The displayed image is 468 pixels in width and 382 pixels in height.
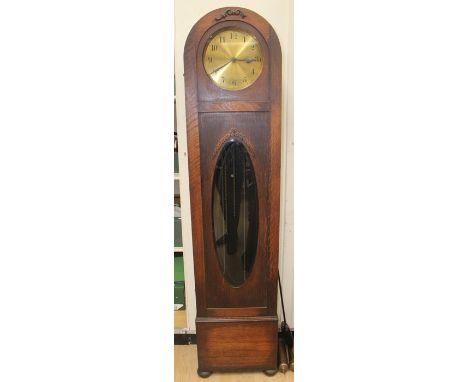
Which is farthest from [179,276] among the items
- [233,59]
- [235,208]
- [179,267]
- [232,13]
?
[232,13]

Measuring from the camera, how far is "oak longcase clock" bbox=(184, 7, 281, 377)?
43.1 inches

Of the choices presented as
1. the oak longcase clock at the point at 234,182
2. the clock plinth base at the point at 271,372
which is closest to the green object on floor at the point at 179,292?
the oak longcase clock at the point at 234,182

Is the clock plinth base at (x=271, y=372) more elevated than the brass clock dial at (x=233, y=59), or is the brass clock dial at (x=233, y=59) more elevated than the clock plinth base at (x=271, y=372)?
the brass clock dial at (x=233, y=59)

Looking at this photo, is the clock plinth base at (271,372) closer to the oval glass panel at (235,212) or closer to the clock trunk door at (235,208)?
the clock trunk door at (235,208)

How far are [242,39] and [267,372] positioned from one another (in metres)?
1.24

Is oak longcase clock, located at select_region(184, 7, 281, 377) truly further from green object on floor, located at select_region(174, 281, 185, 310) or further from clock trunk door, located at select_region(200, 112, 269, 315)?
green object on floor, located at select_region(174, 281, 185, 310)

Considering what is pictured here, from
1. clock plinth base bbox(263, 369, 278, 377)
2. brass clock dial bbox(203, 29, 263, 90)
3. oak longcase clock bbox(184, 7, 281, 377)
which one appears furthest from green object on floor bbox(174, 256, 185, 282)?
brass clock dial bbox(203, 29, 263, 90)

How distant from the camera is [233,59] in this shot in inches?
43.8

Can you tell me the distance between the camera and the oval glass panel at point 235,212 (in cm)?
115

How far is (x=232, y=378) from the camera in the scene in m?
1.27

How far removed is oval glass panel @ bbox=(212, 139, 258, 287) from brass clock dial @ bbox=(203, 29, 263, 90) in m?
0.21

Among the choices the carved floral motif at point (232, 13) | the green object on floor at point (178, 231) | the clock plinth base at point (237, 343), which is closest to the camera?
the carved floral motif at point (232, 13)
